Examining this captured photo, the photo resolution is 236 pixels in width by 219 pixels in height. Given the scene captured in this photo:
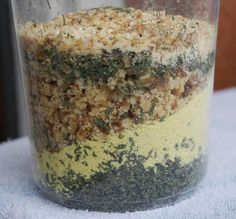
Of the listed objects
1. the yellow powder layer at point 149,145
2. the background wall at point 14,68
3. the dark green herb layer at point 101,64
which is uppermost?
the dark green herb layer at point 101,64

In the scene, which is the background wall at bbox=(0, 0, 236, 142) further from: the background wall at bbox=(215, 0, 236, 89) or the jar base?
the jar base

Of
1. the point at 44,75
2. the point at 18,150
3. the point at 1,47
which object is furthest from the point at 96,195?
the point at 1,47

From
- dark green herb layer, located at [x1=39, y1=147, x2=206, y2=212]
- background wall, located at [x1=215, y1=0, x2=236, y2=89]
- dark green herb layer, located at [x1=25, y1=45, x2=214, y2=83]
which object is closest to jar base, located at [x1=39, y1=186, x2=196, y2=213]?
dark green herb layer, located at [x1=39, y1=147, x2=206, y2=212]

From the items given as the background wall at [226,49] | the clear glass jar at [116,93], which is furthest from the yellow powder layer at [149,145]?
the background wall at [226,49]

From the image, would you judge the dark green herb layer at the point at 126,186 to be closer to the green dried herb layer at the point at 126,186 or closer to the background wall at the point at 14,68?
the green dried herb layer at the point at 126,186

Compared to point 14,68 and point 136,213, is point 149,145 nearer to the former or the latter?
point 136,213

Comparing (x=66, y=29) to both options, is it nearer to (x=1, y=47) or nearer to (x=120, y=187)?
(x=120, y=187)
